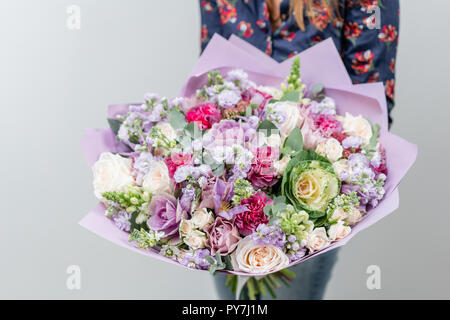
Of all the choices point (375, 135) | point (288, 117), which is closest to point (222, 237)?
point (288, 117)

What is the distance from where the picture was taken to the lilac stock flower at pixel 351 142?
2.40 feet

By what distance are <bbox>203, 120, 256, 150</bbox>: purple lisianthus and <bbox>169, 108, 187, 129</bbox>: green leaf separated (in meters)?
0.06

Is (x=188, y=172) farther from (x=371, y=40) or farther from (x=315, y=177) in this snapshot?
(x=371, y=40)

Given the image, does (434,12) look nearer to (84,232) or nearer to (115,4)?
(115,4)

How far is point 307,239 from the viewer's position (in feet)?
2.14

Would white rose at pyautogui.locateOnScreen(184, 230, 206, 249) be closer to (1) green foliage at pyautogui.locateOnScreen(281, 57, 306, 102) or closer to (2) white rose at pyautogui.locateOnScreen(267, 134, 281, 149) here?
(2) white rose at pyautogui.locateOnScreen(267, 134, 281, 149)

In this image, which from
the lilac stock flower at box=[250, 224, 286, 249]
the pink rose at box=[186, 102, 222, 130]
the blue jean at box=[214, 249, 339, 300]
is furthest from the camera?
the blue jean at box=[214, 249, 339, 300]

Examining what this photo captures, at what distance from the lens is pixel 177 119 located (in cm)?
76

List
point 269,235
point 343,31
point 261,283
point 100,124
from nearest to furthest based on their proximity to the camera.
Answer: point 269,235
point 261,283
point 343,31
point 100,124

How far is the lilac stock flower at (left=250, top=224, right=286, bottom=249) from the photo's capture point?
637mm

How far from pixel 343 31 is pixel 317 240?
59 cm

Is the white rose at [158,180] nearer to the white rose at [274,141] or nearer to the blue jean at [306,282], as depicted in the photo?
the white rose at [274,141]

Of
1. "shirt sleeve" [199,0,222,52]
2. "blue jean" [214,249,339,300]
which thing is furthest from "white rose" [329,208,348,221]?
"shirt sleeve" [199,0,222,52]

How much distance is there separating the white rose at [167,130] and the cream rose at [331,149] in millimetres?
262
